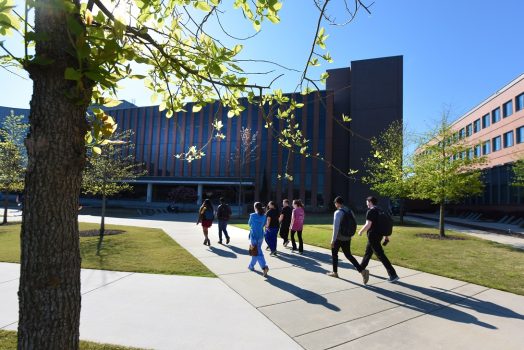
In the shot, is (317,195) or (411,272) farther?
(317,195)

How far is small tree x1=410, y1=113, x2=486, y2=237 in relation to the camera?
1552 cm

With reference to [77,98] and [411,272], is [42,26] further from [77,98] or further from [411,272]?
[411,272]

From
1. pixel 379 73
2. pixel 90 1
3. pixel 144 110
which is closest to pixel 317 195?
pixel 379 73

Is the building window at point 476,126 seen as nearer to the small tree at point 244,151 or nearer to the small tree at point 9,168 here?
the small tree at point 244,151

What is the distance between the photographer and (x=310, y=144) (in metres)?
39.9

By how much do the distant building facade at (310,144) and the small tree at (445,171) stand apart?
58.2 feet

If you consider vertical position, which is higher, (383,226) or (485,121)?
(485,121)

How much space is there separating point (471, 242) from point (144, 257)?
1224 cm

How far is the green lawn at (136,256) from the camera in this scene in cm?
728

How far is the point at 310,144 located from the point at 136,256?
109ft

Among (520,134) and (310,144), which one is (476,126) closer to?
(520,134)

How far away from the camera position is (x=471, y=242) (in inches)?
507

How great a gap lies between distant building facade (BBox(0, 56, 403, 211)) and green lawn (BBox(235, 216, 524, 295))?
22.6 meters

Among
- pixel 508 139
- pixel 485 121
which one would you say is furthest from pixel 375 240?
pixel 485 121
